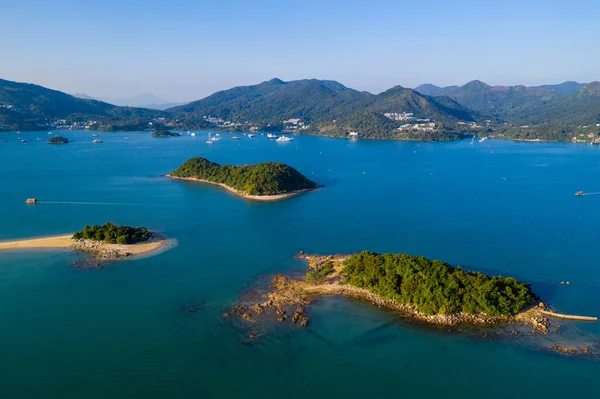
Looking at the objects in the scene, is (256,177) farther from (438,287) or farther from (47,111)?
(47,111)

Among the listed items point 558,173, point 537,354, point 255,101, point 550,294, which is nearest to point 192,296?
point 537,354

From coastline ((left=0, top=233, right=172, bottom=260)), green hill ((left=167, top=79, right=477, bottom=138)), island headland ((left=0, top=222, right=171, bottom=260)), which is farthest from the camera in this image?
green hill ((left=167, top=79, right=477, bottom=138))

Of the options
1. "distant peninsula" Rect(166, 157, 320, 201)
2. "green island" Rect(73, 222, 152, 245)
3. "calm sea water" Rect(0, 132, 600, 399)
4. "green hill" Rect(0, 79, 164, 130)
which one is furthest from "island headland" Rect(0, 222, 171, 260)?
"green hill" Rect(0, 79, 164, 130)

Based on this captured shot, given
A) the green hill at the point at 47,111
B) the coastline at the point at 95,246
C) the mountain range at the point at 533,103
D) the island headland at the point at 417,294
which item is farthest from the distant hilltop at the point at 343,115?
the island headland at the point at 417,294

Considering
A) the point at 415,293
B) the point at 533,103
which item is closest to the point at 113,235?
the point at 415,293

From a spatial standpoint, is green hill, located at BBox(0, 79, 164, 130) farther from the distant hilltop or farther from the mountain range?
the mountain range
